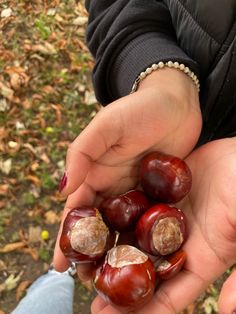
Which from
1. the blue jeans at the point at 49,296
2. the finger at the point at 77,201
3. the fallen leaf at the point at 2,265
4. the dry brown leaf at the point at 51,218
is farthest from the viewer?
the dry brown leaf at the point at 51,218

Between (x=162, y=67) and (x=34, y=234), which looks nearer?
(x=162, y=67)

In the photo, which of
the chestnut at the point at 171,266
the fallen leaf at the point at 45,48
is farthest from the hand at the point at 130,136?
the fallen leaf at the point at 45,48

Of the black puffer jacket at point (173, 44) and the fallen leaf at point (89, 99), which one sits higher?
the black puffer jacket at point (173, 44)

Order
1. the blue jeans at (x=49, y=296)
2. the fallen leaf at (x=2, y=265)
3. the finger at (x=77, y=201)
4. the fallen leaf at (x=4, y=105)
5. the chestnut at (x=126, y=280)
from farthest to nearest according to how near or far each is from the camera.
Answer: the fallen leaf at (x=4, y=105)
the fallen leaf at (x=2, y=265)
the blue jeans at (x=49, y=296)
the finger at (x=77, y=201)
the chestnut at (x=126, y=280)

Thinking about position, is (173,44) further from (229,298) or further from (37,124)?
(37,124)

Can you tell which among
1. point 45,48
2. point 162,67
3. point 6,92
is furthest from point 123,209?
point 45,48

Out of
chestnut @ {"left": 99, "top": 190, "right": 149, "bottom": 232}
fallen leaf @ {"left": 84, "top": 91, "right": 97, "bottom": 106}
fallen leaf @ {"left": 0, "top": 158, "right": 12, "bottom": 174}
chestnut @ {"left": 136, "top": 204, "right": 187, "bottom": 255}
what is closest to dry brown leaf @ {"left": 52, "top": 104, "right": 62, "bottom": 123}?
fallen leaf @ {"left": 84, "top": 91, "right": 97, "bottom": 106}

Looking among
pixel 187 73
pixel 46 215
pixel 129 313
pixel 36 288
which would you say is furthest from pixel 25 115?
pixel 129 313

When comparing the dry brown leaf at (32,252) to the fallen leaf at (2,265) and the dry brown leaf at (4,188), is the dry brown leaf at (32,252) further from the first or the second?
the dry brown leaf at (4,188)
